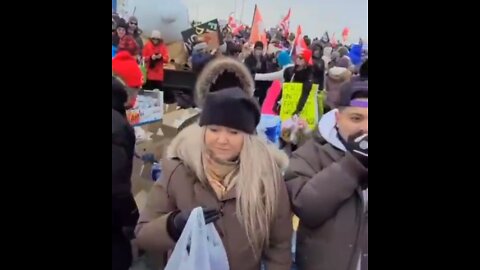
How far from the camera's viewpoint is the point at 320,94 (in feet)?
8.42

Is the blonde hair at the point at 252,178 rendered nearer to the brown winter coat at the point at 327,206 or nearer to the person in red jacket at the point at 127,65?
the brown winter coat at the point at 327,206

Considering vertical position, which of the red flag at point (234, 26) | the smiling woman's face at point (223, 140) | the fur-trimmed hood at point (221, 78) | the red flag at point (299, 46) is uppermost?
the red flag at point (234, 26)

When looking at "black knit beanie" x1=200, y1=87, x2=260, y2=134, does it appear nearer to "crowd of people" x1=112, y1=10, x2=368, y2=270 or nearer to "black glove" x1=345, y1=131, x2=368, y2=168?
"crowd of people" x1=112, y1=10, x2=368, y2=270

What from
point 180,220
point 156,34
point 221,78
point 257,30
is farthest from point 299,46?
point 180,220

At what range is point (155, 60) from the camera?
253 centimetres

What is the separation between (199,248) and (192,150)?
0.36 meters

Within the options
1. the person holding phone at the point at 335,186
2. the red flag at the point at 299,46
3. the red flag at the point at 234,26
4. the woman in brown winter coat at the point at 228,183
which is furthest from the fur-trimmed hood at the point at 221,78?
the person holding phone at the point at 335,186

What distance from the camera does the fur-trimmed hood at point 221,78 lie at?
99.0 inches

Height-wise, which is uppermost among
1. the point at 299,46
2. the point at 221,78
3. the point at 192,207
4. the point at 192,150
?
the point at 299,46

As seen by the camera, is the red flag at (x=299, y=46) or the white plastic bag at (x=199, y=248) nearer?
the white plastic bag at (x=199, y=248)

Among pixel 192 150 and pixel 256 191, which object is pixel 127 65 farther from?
pixel 256 191

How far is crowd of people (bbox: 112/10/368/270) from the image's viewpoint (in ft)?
8.23
